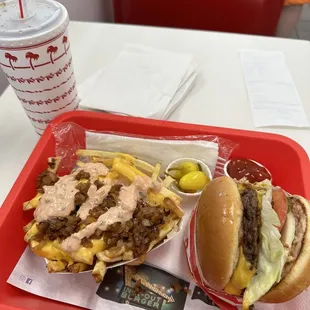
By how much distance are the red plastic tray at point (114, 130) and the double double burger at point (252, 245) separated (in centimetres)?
16

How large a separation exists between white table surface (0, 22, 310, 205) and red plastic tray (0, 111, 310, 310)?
0.09m

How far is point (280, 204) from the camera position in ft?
2.26

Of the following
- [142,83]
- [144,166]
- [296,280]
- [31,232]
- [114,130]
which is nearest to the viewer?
[296,280]

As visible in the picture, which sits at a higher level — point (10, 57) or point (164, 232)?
point (10, 57)

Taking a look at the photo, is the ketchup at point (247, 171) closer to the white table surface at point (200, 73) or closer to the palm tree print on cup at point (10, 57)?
the white table surface at point (200, 73)

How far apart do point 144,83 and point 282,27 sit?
103cm

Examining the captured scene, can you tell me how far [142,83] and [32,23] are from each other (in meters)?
0.42

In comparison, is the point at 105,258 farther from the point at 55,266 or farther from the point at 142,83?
the point at 142,83

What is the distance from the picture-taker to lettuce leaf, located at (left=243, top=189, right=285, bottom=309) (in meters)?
0.62

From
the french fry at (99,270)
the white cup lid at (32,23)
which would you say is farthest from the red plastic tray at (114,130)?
the white cup lid at (32,23)

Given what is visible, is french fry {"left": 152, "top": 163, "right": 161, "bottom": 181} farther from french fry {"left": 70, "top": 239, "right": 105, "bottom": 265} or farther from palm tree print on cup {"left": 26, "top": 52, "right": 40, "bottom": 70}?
palm tree print on cup {"left": 26, "top": 52, "right": 40, "bottom": 70}

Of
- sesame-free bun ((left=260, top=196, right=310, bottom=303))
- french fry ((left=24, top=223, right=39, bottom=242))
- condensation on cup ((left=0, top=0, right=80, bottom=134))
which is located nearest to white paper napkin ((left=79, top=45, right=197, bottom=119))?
condensation on cup ((left=0, top=0, right=80, bottom=134))

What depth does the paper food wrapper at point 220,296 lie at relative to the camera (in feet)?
2.27

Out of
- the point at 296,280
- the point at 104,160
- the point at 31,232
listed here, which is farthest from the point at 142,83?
the point at 296,280
